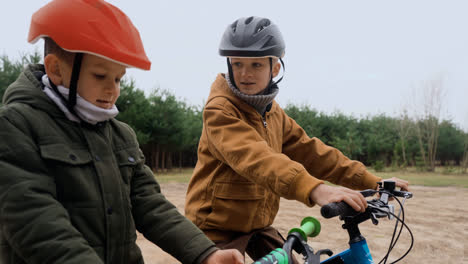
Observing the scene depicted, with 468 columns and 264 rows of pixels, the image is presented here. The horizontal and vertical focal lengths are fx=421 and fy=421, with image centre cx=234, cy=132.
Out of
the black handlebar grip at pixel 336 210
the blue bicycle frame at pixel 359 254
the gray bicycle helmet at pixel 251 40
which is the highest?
the gray bicycle helmet at pixel 251 40

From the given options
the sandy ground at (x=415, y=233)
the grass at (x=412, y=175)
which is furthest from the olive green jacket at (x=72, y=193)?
the grass at (x=412, y=175)

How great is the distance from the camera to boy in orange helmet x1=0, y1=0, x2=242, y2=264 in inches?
48.1

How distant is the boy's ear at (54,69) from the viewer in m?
1.51

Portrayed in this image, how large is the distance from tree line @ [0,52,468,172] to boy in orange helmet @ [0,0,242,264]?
1654 cm

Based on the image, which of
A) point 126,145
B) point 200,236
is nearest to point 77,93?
point 126,145

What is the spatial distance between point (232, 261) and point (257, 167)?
540 mm

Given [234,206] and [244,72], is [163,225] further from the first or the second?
[244,72]

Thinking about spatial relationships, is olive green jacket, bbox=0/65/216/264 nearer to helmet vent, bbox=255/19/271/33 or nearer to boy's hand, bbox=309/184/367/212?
boy's hand, bbox=309/184/367/212

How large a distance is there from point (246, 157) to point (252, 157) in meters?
0.04

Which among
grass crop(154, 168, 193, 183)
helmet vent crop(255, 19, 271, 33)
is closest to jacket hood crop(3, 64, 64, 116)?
helmet vent crop(255, 19, 271, 33)

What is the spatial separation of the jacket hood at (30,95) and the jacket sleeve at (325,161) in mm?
1621

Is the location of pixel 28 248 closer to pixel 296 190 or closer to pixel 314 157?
pixel 296 190

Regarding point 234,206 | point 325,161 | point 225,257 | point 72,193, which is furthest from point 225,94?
point 72,193

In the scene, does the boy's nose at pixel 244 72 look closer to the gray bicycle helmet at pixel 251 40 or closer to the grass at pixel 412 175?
the gray bicycle helmet at pixel 251 40
